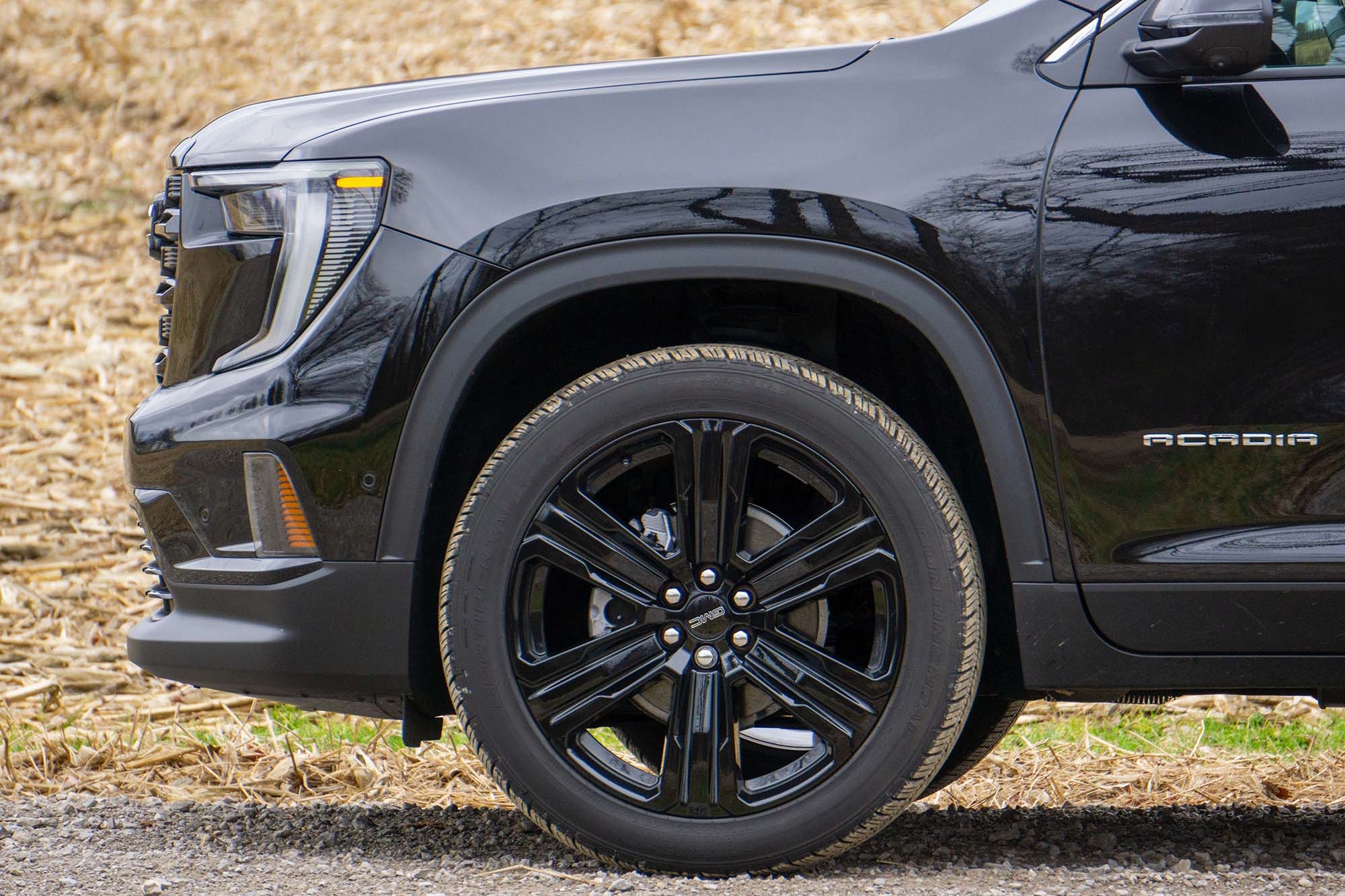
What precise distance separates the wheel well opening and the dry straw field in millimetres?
1061

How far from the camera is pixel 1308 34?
2.64m

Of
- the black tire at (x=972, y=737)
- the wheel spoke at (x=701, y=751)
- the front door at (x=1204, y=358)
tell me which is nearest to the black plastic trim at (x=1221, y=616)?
the front door at (x=1204, y=358)

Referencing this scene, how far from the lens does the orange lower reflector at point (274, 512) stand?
2611 mm

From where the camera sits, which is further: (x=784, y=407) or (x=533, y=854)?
(x=533, y=854)

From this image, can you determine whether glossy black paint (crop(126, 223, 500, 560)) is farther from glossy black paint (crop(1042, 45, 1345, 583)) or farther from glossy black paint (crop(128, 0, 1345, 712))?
glossy black paint (crop(1042, 45, 1345, 583))

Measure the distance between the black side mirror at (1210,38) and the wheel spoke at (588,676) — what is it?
1380 mm

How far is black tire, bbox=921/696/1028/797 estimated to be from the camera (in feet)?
10.1

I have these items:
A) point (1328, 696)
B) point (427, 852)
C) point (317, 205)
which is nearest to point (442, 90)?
point (317, 205)

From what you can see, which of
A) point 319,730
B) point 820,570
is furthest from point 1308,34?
point 319,730

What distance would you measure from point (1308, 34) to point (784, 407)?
120cm

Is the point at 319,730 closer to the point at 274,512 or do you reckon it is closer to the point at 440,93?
the point at 274,512

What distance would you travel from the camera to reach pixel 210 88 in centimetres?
1046

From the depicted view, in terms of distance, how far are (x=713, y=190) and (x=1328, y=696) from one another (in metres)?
1.49

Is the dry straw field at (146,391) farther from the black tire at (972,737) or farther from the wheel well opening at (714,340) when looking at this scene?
the wheel well opening at (714,340)
